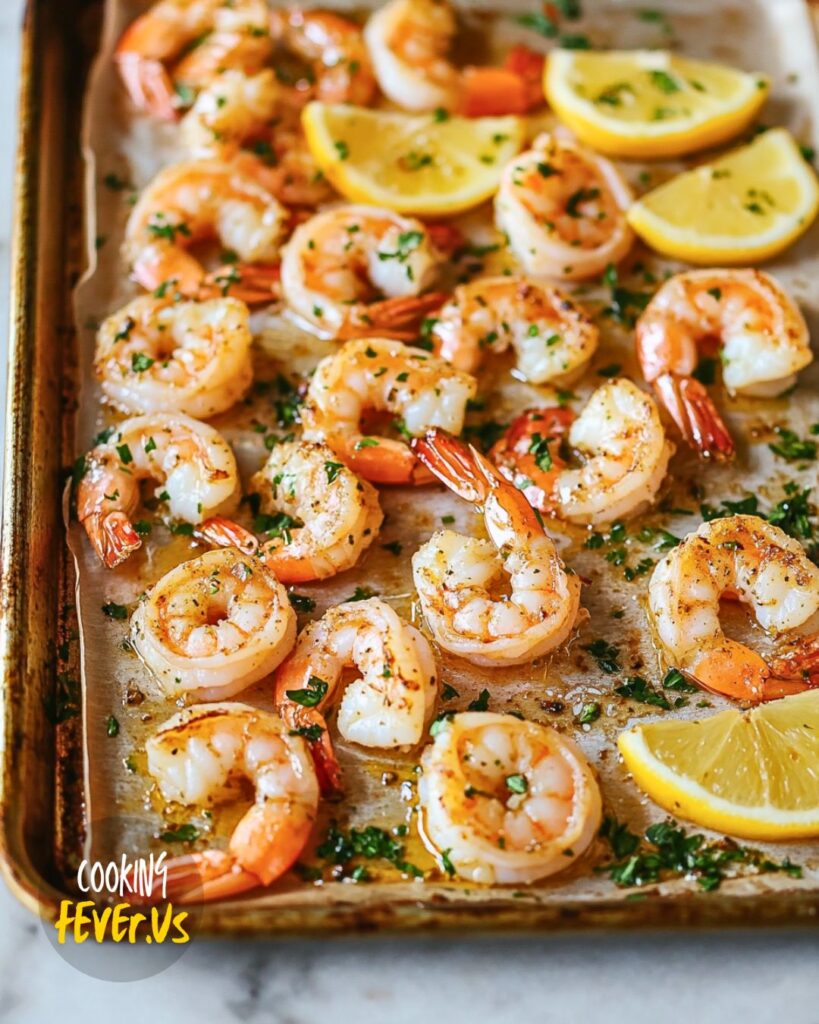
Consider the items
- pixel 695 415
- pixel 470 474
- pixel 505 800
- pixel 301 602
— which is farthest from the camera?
pixel 695 415

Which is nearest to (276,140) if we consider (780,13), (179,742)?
(780,13)

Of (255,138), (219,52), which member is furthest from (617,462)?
(219,52)

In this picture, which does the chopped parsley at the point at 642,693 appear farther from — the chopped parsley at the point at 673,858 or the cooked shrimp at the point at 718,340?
the cooked shrimp at the point at 718,340

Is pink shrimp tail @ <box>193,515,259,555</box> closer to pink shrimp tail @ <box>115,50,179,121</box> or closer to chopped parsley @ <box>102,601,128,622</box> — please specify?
chopped parsley @ <box>102,601,128,622</box>

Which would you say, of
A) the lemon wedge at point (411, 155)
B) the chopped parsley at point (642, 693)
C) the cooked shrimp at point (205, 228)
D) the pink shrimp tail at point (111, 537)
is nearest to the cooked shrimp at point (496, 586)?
the chopped parsley at point (642, 693)

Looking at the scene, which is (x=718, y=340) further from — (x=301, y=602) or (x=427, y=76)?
(x=301, y=602)

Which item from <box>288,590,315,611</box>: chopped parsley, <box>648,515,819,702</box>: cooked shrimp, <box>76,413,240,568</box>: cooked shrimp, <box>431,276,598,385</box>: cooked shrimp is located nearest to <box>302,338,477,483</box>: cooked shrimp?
<box>431,276,598,385</box>: cooked shrimp
